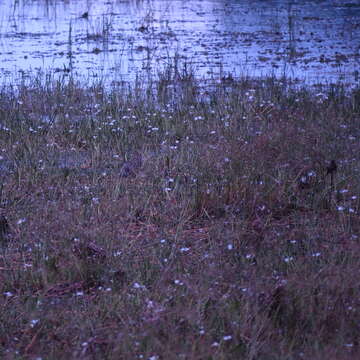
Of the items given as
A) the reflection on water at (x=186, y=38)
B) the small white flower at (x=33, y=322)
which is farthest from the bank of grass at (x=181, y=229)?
the reflection on water at (x=186, y=38)

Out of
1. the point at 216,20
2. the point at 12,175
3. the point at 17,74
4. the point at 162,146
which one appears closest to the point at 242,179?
the point at 162,146

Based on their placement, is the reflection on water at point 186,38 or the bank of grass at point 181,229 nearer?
the bank of grass at point 181,229

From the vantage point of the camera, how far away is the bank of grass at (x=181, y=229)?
10.5 feet

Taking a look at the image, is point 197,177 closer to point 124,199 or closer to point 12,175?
point 124,199

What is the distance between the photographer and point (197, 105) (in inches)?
306

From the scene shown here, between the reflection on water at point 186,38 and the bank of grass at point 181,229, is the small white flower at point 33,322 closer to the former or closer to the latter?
the bank of grass at point 181,229

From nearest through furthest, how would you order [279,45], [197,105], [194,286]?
1. [194,286]
2. [197,105]
3. [279,45]

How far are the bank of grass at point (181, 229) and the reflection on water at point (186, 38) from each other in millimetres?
3015

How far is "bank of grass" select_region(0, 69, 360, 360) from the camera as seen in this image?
10.5 ft

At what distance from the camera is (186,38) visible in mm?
14008

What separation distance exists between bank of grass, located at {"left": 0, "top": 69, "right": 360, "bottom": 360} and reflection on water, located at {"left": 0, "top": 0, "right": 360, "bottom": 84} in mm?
3015

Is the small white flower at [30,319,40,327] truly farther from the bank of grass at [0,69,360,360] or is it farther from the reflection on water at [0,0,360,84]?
the reflection on water at [0,0,360,84]

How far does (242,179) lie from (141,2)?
52.9 feet

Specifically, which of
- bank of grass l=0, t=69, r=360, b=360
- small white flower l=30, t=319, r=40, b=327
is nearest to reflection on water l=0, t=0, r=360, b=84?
bank of grass l=0, t=69, r=360, b=360
